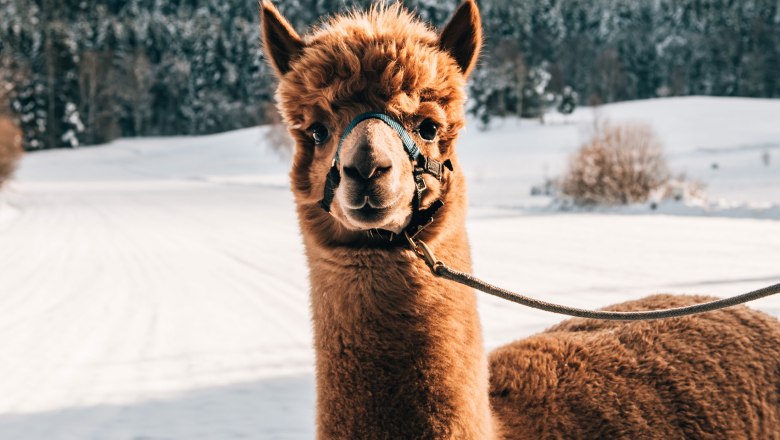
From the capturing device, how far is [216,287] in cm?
892

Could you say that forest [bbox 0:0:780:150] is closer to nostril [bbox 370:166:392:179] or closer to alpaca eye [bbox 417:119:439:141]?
alpaca eye [bbox 417:119:439:141]

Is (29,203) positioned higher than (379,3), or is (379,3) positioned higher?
(379,3)

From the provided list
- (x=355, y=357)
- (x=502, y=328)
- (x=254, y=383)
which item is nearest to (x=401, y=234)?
(x=355, y=357)

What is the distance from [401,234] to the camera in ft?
5.93

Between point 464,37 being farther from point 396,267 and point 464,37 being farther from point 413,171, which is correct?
point 396,267

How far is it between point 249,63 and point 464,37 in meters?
86.4

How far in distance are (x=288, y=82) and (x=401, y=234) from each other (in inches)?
23.7

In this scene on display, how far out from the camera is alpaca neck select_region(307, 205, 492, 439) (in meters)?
1.74

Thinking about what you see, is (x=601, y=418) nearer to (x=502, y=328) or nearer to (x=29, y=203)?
(x=502, y=328)

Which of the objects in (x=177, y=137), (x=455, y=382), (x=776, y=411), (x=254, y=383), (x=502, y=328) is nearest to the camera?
(x=455, y=382)

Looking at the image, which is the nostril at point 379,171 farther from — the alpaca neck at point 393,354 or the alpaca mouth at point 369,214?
the alpaca neck at point 393,354

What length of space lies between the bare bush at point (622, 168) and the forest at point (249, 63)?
34.8 meters

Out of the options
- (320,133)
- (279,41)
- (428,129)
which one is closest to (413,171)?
(428,129)

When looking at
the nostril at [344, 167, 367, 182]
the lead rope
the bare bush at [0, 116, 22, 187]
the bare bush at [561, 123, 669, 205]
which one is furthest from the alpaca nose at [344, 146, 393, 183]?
the bare bush at [0, 116, 22, 187]
